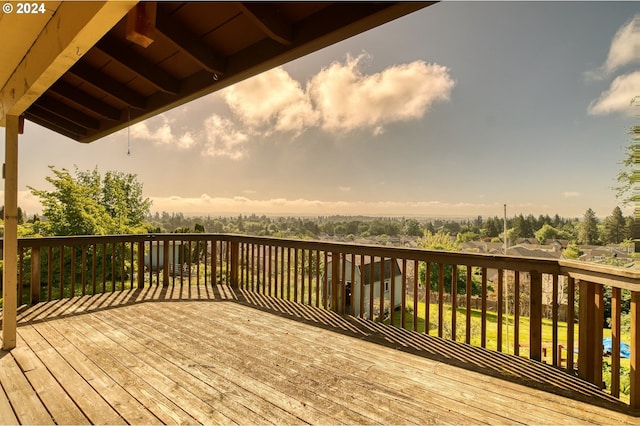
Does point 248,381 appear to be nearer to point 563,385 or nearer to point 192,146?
point 563,385

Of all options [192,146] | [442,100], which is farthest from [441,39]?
[192,146]

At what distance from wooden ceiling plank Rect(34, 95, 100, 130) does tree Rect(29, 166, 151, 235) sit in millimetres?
12887

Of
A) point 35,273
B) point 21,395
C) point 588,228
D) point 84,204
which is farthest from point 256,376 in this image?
point 588,228

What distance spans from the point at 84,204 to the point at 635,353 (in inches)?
732

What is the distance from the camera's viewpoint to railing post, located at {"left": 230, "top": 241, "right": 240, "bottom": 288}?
204 inches

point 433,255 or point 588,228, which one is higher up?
point 433,255

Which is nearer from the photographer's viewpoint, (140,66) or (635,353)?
(635,353)

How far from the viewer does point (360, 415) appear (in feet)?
6.01

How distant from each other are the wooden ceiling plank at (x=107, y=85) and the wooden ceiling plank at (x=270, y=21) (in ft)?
6.66

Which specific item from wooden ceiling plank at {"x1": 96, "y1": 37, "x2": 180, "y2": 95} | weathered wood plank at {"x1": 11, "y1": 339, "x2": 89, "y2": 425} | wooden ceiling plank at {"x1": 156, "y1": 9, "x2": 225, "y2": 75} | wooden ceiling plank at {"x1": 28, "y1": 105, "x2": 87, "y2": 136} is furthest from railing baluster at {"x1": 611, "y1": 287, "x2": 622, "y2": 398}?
wooden ceiling plank at {"x1": 28, "y1": 105, "x2": 87, "y2": 136}

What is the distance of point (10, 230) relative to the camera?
2.68m

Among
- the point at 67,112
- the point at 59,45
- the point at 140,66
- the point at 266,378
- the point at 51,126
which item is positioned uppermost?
the point at 140,66

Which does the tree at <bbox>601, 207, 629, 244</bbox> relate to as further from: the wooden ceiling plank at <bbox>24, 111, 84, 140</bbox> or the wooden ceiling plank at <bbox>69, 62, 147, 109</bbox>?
the wooden ceiling plank at <bbox>24, 111, 84, 140</bbox>

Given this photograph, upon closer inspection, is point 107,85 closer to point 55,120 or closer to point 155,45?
point 155,45
